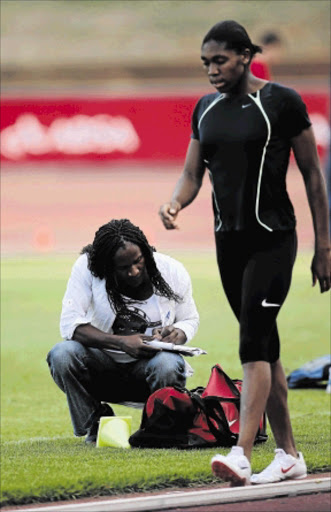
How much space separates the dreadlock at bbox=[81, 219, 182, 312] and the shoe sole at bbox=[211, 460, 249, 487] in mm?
1796

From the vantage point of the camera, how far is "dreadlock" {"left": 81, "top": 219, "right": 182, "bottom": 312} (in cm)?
577

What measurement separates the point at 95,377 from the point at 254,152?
2001mm

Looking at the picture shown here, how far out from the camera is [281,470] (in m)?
4.50

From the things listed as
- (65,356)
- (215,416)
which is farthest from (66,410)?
(215,416)

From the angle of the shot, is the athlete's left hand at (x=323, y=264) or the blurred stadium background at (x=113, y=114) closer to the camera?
the athlete's left hand at (x=323, y=264)

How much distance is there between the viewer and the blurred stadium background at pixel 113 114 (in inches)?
1204

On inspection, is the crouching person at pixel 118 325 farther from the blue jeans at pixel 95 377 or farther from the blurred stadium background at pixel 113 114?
the blurred stadium background at pixel 113 114

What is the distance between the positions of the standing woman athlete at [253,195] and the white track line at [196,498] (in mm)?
80

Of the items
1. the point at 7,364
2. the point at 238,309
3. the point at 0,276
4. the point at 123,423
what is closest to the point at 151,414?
the point at 123,423

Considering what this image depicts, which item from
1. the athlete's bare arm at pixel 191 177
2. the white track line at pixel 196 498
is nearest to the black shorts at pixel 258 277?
the athlete's bare arm at pixel 191 177

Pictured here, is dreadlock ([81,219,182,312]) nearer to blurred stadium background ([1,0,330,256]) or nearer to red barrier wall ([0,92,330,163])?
blurred stadium background ([1,0,330,256])

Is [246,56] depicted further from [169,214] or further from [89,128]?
[89,128]

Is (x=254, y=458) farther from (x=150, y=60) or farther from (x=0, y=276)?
(x=150, y=60)

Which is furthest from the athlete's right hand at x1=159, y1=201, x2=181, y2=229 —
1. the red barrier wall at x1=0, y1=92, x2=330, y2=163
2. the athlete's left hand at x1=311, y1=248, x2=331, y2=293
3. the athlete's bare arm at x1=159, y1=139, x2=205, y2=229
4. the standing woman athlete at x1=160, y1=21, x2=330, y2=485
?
the red barrier wall at x1=0, y1=92, x2=330, y2=163
